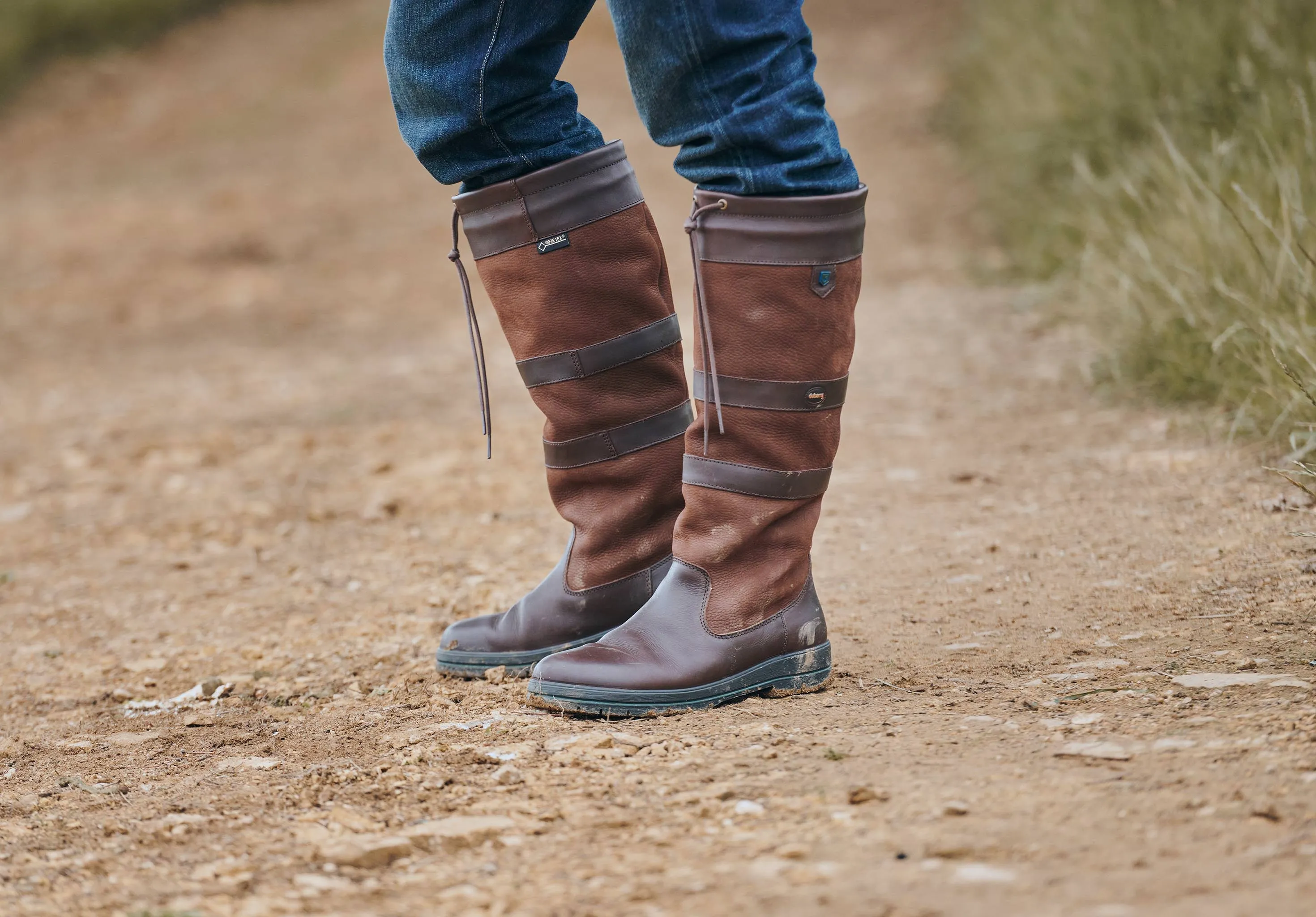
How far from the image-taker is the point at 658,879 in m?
0.92

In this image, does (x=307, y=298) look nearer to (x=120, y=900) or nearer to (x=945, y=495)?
(x=945, y=495)

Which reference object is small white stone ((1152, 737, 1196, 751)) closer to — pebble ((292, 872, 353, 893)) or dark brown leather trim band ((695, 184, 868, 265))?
dark brown leather trim band ((695, 184, 868, 265))

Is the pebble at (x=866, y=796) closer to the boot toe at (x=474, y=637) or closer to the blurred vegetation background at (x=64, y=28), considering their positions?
the boot toe at (x=474, y=637)

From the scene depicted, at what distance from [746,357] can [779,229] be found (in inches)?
5.5

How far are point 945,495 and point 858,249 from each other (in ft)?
3.51

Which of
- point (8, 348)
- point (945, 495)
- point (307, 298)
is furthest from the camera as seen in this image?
point (307, 298)

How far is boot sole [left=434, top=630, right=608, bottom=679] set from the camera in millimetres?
1533

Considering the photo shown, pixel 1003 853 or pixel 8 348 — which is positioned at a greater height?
pixel 8 348

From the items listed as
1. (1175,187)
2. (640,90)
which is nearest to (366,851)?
(640,90)

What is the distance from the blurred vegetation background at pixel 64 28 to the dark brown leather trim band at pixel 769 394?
10450mm

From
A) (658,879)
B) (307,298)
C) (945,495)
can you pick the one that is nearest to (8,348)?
(307,298)

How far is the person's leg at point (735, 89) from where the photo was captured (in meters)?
1.18

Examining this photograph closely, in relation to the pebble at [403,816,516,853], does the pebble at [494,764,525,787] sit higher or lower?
lower

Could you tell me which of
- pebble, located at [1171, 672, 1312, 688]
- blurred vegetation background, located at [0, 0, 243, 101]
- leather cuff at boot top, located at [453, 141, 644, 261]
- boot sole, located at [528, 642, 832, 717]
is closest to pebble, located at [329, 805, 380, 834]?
boot sole, located at [528, 642, 832, 717]
